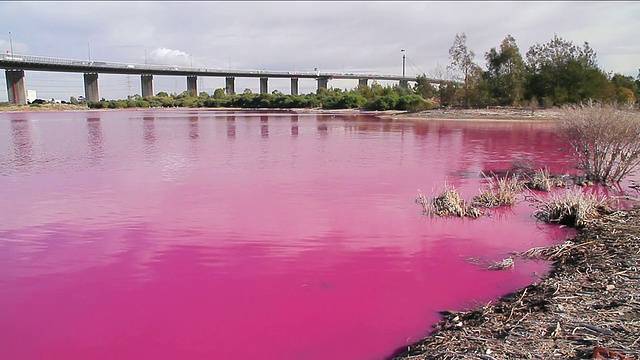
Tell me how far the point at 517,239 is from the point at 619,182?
7147 mm

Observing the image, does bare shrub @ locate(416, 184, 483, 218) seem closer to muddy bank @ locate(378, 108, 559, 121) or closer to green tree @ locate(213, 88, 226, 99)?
muddy bank @ locate(378, 108, 559, 121)

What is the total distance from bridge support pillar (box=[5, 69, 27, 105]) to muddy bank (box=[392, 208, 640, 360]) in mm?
105821

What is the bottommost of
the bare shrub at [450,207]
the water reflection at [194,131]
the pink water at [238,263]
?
the pink water at [238,263]

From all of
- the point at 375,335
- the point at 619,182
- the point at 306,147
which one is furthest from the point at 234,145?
the point at 375,335

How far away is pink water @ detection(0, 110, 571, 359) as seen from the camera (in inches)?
232

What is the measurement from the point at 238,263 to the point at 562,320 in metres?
4.91

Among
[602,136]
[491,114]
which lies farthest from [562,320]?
[491,114]

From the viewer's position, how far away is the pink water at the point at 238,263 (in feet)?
19.3

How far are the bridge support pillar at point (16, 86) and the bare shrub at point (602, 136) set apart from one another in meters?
102

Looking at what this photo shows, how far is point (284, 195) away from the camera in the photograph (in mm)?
13602

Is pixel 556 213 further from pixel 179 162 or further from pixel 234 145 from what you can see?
pixel 234 145

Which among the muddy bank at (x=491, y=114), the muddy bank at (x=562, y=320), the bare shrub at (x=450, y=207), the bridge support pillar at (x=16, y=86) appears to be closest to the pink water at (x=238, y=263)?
the bare shrub at (x=450, y=207)

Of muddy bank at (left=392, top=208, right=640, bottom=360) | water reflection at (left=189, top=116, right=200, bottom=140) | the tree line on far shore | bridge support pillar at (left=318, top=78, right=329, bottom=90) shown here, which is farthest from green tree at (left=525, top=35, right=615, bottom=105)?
bridge support pillar at (left=318, top=78, right=329, bottom=90)

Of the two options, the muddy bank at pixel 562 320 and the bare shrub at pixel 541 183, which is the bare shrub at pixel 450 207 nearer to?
the bare shrub at pixel 541 183
